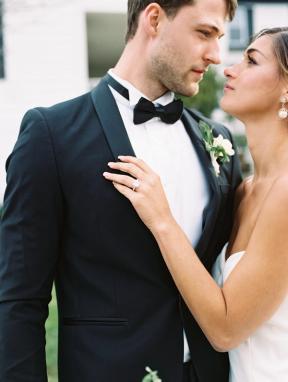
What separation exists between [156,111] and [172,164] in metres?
0.22

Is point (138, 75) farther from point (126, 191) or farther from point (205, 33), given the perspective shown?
point (126, 191)

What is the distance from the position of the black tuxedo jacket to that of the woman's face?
583mm

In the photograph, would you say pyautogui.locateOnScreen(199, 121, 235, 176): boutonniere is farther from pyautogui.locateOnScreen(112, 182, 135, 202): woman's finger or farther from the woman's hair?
pyautogui.locateOnScreen(112, 182, 135, 202): woman's finger

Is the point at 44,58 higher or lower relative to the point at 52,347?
higher

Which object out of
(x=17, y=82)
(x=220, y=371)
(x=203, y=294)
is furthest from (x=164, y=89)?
(x=17, y=82)

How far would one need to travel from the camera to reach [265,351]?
8.08 feet

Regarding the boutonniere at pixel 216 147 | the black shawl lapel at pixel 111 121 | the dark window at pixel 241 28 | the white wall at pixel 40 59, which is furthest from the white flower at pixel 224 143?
the dark window at pixel 241 28

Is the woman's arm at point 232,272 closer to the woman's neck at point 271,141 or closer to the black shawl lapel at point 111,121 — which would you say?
the black shawl lapel at point 111,121

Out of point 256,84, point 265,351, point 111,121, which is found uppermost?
point 256,84

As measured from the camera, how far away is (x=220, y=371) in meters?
2.47

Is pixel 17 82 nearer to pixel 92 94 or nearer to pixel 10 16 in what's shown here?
pixel 10 16

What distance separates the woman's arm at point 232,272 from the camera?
2184 millimetres

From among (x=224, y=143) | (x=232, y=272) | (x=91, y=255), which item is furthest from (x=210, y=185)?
(x=91, y=255)

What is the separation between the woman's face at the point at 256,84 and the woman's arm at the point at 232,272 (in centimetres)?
37
